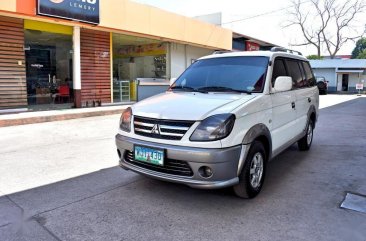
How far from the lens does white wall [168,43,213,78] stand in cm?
1805

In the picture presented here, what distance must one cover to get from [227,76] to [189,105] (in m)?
1.06

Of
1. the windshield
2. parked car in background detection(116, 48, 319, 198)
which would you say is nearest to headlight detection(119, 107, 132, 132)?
parked car in background detection(116, 48, 319, 198)

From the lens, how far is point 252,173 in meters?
3.82

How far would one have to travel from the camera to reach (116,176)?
15.5 feet

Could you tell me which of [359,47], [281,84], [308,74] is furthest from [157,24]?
[359,47]

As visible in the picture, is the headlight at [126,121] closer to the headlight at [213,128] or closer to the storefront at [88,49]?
the headlight at [213,128]

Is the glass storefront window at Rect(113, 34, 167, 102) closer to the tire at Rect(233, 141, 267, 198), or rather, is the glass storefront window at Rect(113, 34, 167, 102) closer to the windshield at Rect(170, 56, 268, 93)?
the windshield at Rect(170, 56, 268, 93)

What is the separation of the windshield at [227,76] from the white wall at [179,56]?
13.3 metres

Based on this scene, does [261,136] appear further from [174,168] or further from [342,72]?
[342,72]

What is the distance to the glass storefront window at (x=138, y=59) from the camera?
58.6ft

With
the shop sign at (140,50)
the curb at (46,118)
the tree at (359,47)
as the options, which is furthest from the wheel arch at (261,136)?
the tree at (359,47)

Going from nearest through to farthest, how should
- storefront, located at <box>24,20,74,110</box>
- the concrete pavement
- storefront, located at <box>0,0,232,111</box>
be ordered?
A: the concrete pavement, storefront, located at <box>0,0,232,111</box>, storefront, located at <box>24,20,74,110</box>

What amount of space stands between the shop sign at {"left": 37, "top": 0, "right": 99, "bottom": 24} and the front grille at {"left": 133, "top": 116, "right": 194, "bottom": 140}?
27.9 feet

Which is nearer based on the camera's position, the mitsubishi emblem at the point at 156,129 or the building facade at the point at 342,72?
the mitsubishi emblem at the point at 156,129
